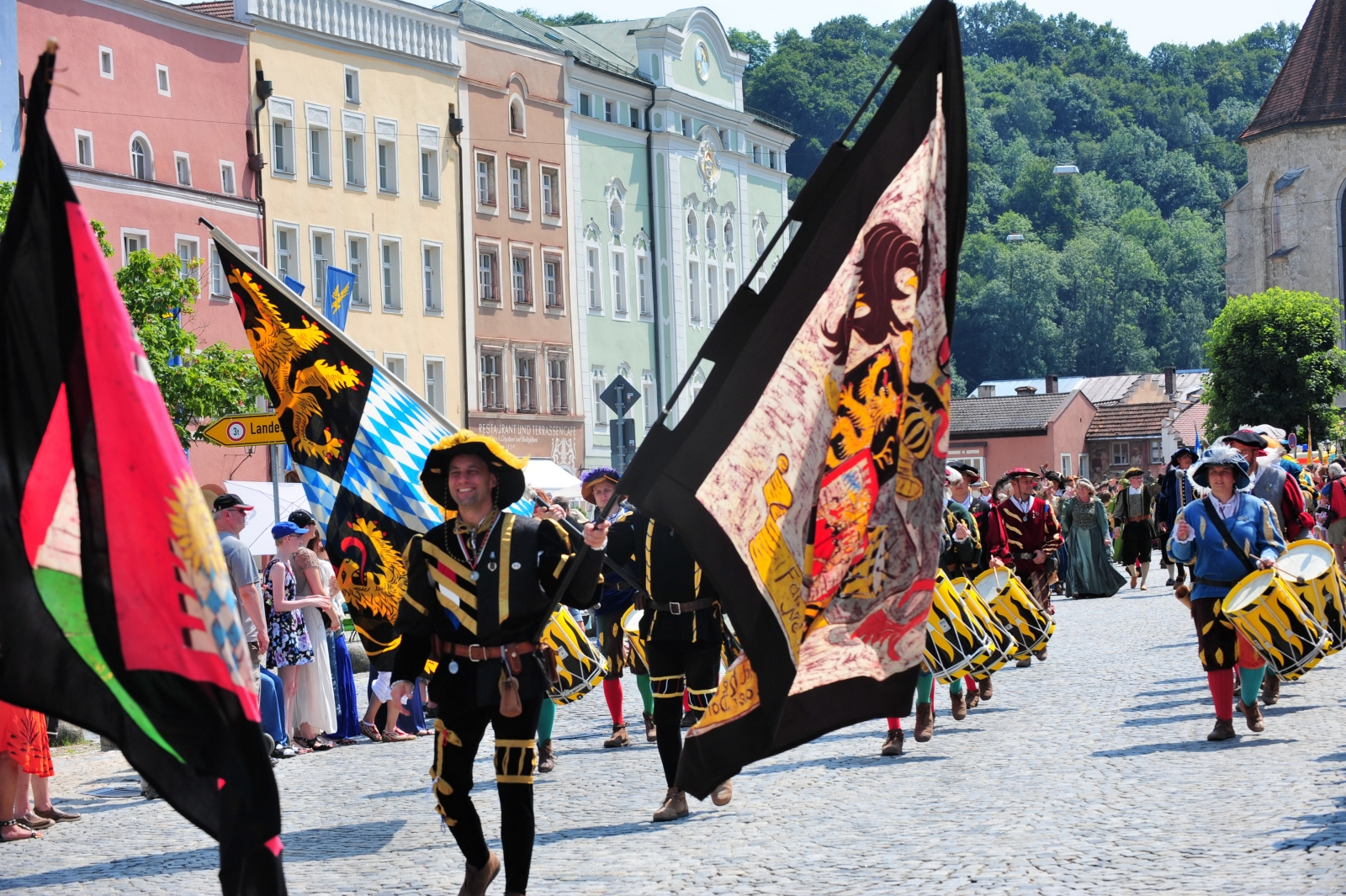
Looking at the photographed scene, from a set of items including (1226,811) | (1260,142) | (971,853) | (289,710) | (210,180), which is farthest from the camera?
(1260,142)

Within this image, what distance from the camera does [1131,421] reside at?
101m

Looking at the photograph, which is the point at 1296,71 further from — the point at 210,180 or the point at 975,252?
the point at 975,252

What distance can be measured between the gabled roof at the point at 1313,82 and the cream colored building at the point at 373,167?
129ft

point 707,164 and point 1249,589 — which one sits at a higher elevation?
point 707,164

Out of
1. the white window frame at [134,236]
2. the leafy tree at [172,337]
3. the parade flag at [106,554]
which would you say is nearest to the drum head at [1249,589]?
the parade flag at [106,554]

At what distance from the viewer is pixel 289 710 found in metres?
15.0

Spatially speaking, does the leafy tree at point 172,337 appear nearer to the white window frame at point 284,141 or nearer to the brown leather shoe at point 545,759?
the white window frame at point 284,141

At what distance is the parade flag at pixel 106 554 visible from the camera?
4.91 meters

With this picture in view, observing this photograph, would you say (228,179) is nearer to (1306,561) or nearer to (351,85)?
(351,85)

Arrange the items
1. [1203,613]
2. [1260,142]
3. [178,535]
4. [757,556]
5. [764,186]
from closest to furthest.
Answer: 1. [178,535]
2. [757,556]
3. [1203,613]
4. [764,186]
5. [1260,142]

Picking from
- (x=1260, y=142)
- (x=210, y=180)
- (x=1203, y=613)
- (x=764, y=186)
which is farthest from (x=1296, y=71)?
(x=1203, y=613)

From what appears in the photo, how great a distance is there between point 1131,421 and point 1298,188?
25.8 metres

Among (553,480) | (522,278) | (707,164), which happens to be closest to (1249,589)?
(553,480)

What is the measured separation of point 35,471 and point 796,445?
2240 millimetres
